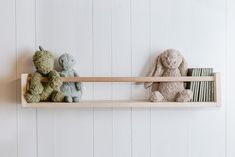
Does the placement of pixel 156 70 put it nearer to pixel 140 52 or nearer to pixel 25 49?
pixel 140 52

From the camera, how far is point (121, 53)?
57.5 inches

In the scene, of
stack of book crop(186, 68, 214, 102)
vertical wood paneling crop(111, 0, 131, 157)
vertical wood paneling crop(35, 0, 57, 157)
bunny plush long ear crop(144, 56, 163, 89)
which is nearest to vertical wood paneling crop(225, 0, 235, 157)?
stack of book crop(186, 68, 214, 102)

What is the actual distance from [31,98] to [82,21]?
1.29 ft

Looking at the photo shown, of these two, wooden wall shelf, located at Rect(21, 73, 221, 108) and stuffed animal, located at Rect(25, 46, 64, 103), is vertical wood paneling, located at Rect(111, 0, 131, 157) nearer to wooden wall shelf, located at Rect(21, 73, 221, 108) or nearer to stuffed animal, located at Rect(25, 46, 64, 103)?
wooden wall shelf, located at Rect(21, 73, 221, 108)

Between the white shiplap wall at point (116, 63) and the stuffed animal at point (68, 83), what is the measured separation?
0.18ft

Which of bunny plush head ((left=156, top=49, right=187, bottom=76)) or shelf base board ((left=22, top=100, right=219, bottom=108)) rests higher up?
bunny plush head ((left=156, top=49, right=187, bottom=76))

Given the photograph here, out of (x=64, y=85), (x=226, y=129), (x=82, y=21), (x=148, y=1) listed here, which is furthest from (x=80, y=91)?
(x=226, y=129)

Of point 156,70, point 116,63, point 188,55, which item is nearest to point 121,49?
point 116,63

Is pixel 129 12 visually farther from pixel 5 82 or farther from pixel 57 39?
pixel 5 82

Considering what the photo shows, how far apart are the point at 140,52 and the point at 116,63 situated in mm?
114

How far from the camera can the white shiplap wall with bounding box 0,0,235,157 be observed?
145 cm

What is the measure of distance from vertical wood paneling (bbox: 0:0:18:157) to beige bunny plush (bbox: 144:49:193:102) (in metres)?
0.57

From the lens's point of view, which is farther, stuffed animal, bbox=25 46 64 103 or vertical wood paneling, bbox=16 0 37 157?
vertical wood paneling, bbox=16 0 37 157

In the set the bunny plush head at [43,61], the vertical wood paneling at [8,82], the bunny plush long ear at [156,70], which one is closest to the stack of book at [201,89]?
the bunny plush long ear at [156,70]
